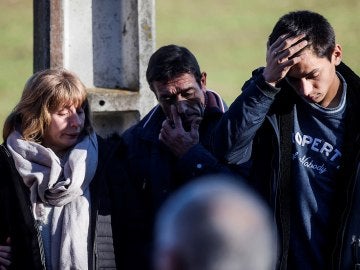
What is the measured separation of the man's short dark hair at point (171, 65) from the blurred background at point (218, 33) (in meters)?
5.72

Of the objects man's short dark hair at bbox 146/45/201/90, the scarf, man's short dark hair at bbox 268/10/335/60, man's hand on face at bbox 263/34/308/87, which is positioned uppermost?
man's short dark hair at bbox 268/10/335/60

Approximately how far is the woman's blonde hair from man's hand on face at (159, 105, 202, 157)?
328 mm

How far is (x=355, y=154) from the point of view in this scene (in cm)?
346

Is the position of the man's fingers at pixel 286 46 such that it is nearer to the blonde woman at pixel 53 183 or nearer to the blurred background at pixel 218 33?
the blonde woman at pixel 53 183

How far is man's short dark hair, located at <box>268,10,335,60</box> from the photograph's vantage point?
343cm

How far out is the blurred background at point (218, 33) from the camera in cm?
1039

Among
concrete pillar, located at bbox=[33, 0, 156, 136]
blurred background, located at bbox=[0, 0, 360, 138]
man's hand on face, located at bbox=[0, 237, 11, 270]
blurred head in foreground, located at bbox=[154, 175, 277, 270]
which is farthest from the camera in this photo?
blurred background, located at bbox=[0, 0, 360, 138]

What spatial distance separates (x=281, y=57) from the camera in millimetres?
3338

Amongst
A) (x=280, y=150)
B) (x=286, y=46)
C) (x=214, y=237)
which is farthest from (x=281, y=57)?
(x=214, y=237)

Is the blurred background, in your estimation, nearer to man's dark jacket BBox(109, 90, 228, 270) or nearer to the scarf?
man's dark jacket BBox(109, 90, 228, 270)

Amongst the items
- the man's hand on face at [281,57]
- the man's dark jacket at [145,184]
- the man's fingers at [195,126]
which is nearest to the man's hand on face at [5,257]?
the man's dark jacket at [145,184]

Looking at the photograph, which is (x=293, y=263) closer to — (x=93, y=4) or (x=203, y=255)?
(x=203, y=255)

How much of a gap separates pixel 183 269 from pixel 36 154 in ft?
6.84

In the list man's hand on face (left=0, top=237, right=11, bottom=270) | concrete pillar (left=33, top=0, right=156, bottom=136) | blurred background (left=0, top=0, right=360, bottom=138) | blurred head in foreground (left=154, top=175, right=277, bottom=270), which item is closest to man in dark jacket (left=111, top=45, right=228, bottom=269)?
man's hand on face (left=0, top=237, right=11, bottom=270)
